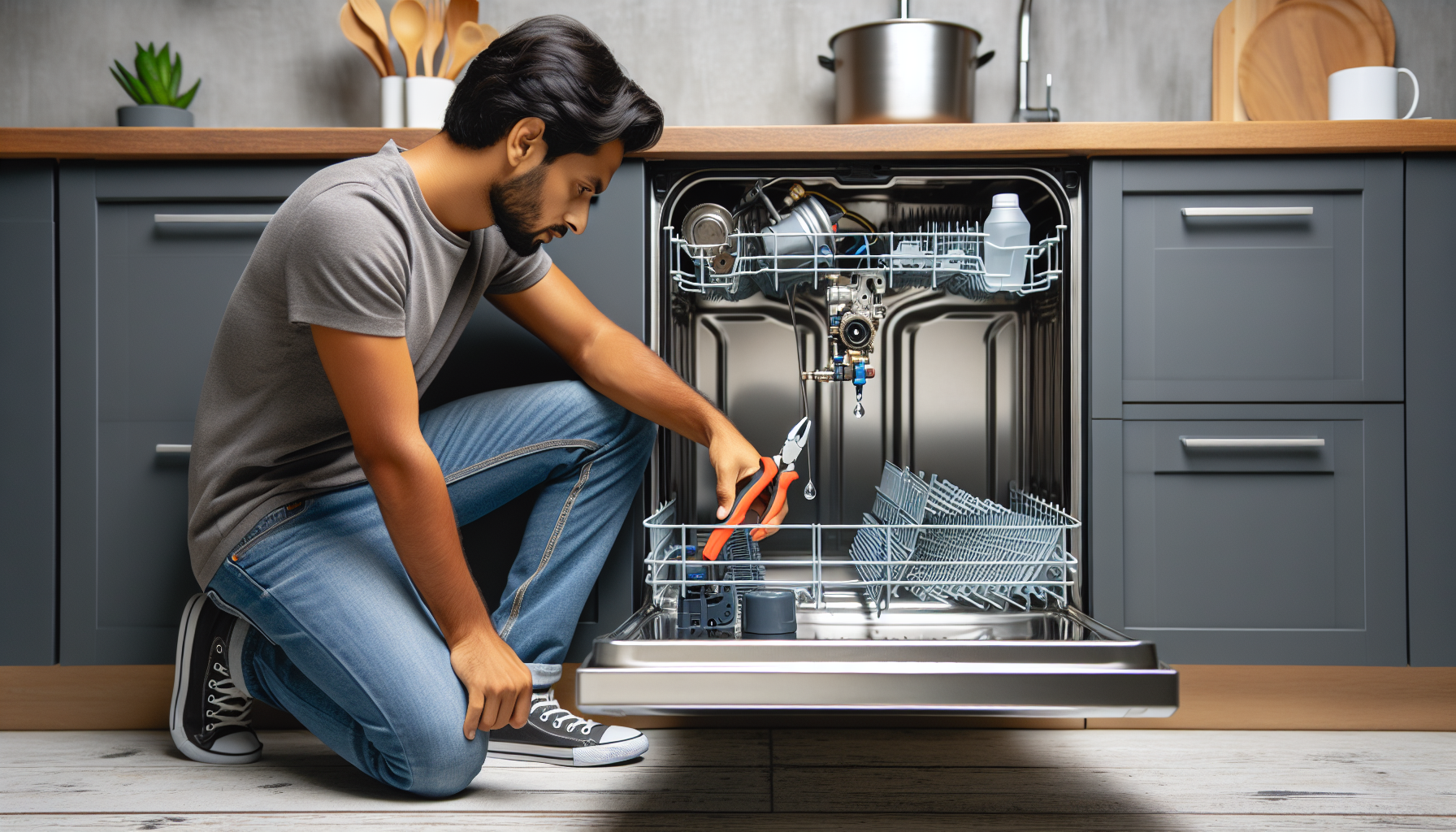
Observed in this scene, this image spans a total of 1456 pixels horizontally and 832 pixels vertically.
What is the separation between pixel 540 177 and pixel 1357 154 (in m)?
1.34

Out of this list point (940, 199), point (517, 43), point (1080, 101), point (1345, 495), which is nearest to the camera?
point (517, 43)

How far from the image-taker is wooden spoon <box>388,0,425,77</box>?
1.93 m

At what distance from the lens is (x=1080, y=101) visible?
2.12 metres

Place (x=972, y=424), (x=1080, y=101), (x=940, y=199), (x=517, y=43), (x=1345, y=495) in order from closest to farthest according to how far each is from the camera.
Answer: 1. (x=517, y=43)
2. (x=1345, y=495)
3. (x=940, y=199)
4. (x=972, y=424)
5. (x=1080, y=101)

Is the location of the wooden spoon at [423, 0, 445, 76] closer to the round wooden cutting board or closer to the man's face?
the man's face

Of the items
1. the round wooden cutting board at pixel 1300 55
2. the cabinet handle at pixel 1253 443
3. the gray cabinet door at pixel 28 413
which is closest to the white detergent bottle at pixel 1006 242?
the cabinet handle at pixel 1253 443

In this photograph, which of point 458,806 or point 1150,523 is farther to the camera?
point 1150,523

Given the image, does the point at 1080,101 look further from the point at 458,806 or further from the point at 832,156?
the point at 458,806

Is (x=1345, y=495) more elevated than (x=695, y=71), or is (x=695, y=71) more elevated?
(x=695, y=71)

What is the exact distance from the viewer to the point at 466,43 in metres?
1.93

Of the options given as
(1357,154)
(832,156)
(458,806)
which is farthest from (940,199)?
(458,806)

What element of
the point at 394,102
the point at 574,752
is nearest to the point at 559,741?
the point at 574,752

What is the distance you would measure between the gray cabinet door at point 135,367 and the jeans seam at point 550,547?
1.93 ft

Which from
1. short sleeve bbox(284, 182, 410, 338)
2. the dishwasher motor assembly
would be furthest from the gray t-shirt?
the dishwasher motor assembly
